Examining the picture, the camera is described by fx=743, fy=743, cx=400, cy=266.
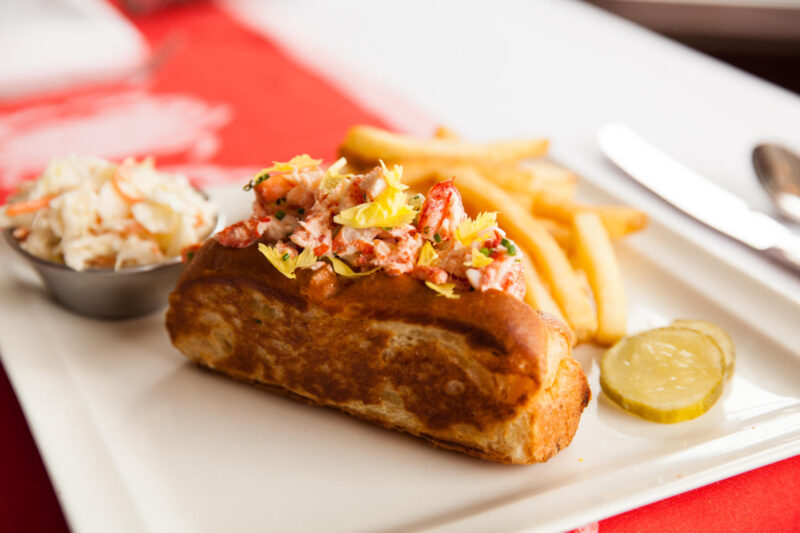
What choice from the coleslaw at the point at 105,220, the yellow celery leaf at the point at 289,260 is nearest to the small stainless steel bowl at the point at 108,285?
the coleslaw at the point at 105,220

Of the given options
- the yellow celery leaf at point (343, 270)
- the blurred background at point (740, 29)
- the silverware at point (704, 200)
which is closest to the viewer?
the yellow celery leaf at point (343, 270)

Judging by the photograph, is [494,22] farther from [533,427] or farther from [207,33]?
[533,427]

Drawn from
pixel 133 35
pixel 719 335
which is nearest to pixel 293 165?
pixel 719 335

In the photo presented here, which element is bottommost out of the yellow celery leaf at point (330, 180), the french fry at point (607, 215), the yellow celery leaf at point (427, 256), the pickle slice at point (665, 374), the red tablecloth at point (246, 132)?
the red tablecloth at point (246, 132)

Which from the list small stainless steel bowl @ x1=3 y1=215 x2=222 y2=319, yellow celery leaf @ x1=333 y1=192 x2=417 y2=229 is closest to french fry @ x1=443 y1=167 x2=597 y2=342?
yellow celery leaf @ x1=333 y1=192 x2=417 y2=229

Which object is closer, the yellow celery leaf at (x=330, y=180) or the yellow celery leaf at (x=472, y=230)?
the yellow celery leaf at (x=472, y=230)

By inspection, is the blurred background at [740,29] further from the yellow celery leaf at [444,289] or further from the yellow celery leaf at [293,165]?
the yellow celery leaf at [444,289]

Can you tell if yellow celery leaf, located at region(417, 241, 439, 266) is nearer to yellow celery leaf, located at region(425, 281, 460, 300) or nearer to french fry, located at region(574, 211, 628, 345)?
yellow celery leaf, located at region(425, 281, 460, 300)

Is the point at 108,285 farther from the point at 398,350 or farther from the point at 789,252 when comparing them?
the point at 789,252

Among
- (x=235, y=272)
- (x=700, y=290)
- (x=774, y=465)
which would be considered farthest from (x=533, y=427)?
(x=700, y=290)
